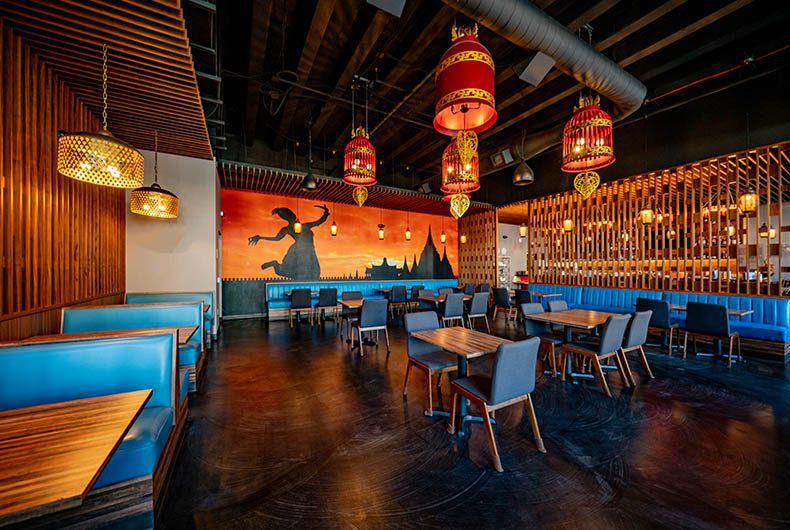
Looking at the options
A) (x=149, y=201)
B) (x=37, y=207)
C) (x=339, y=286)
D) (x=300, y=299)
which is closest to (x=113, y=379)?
(x=37, y=207)

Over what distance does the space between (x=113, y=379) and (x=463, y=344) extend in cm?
263

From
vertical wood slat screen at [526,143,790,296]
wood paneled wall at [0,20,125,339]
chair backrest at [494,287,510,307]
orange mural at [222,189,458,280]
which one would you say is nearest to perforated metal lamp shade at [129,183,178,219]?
wood paneled wall at [0,20,125,339]

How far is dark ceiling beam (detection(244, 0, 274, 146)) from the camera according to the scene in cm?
334

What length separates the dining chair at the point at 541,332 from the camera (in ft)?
13.4

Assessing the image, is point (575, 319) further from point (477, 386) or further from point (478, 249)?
point (478, 249)

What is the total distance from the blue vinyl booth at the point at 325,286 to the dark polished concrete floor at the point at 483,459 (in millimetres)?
4633

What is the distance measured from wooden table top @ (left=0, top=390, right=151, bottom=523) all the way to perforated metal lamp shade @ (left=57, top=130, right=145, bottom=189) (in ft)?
4.95

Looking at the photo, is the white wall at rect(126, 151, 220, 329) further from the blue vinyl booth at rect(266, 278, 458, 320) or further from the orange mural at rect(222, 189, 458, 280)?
the orange mural at rect(222, 189, 458, 280)

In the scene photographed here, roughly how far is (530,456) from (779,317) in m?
6.07

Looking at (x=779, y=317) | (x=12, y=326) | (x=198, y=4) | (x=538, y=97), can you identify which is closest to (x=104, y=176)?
(x=12, y=326)

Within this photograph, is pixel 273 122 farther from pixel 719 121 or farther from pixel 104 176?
pixel 719 121

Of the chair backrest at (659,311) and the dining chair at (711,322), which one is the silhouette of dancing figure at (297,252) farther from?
the dining chair at (711,322)

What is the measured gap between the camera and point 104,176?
7.14 feet

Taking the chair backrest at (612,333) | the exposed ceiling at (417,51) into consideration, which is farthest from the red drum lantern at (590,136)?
the chair backrest at (612,333)
